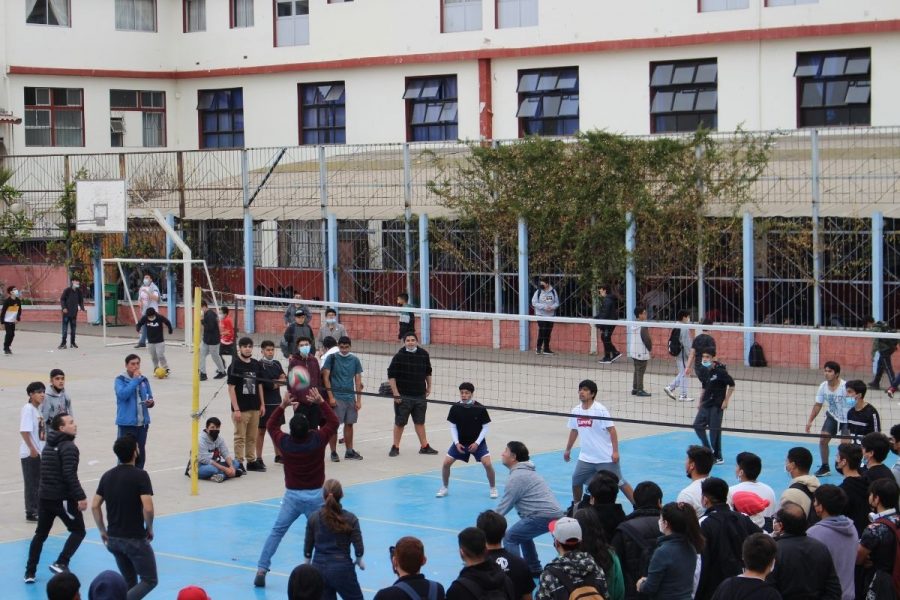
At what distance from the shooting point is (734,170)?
29.5 m

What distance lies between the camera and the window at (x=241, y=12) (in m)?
43.6

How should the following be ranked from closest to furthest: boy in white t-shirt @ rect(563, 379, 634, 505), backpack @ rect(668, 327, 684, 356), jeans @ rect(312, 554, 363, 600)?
1. jeans @ rect(312, 554, 363, 600)
2. boy in white t-shirt @ rect(563, 379, 634, 505)
3. backpack @ rect(668, 327, 684, 356)

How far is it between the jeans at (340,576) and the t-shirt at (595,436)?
462 centimetres

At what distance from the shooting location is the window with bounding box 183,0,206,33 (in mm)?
44844

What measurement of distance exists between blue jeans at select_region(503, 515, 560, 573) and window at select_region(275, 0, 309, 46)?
104 ft

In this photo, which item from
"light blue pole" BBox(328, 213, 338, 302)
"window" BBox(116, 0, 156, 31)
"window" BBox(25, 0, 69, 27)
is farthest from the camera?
"window" BBox(116, 0, 156, 31)

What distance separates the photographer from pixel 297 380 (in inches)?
688

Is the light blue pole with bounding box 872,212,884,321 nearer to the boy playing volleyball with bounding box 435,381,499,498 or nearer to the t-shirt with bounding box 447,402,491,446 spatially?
the boy playing volleyball with bounding box 435,381,499,498

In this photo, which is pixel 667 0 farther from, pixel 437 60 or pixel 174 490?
pixel 174 490

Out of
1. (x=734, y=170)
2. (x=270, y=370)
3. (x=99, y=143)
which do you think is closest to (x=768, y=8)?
(x=734, y=170)

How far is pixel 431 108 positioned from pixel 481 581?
3201 centimetres

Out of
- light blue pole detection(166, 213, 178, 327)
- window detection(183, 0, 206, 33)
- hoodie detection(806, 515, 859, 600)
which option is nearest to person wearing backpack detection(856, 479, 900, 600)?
hoodie detection(806, 515, 859, 600)

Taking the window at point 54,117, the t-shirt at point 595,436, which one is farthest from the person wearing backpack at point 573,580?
the window at point 54,117

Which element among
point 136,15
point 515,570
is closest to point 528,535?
point 515,570
